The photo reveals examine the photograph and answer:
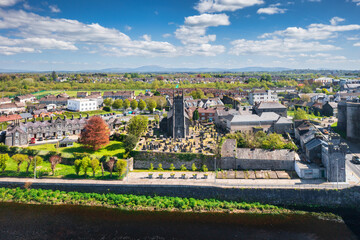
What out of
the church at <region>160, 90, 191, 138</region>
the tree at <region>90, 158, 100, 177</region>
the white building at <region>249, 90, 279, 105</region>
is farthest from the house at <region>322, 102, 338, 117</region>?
the tree at <region>90, 158, 100, 177</region>

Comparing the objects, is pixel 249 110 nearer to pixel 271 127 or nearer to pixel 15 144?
pixel 271 127

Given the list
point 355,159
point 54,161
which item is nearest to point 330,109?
point 355,159

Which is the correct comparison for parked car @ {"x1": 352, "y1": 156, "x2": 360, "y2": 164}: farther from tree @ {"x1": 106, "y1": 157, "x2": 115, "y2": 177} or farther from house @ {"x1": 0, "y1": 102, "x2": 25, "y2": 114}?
house @ {"x1": 0, "y1": 102, "x2": 25, "y2": 114}

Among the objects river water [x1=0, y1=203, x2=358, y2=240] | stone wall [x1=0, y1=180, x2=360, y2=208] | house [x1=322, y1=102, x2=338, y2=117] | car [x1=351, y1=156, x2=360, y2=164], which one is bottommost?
river water [x1=0, y1=203, x2=358, y2=240]

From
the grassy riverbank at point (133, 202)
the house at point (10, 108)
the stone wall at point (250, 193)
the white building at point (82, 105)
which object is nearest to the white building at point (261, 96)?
the white building at point (82, 105)

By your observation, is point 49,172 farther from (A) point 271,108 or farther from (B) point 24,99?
(B) point 24,99

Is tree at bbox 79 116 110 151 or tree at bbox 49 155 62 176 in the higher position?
tree at bbox 79 116 110 151

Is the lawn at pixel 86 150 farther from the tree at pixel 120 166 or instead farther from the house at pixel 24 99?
the house at pixel 24 99
